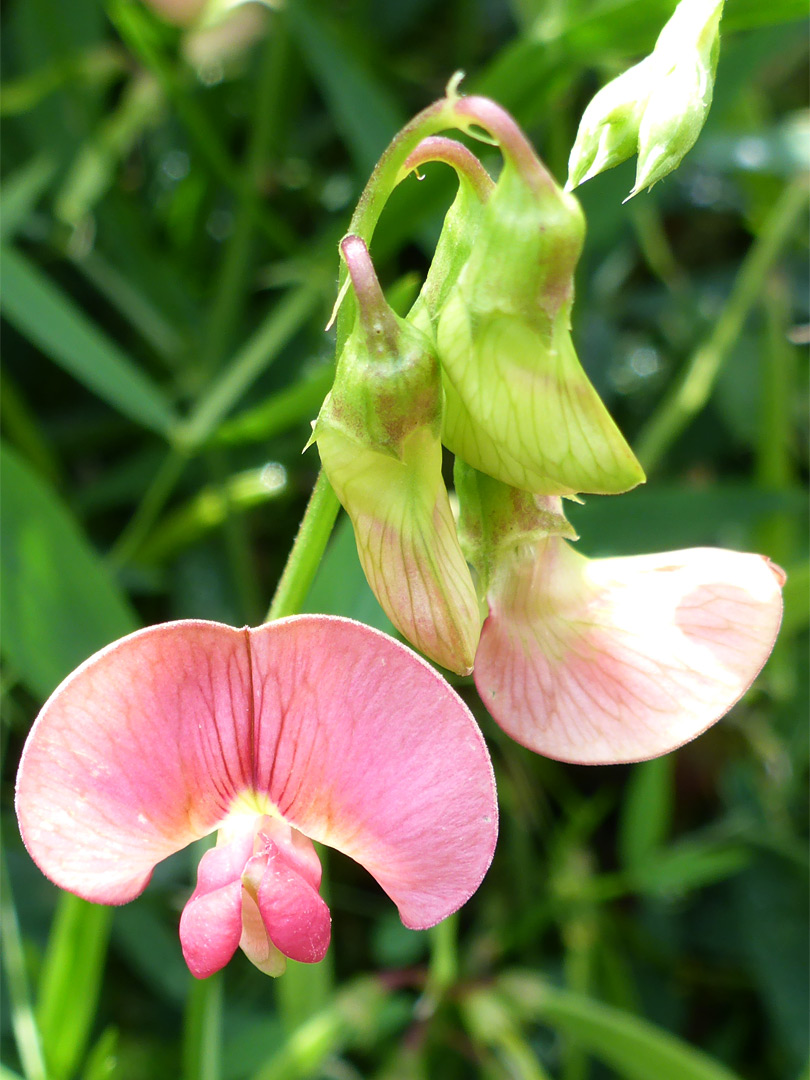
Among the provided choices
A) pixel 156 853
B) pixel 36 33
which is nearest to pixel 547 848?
pixel 156 853

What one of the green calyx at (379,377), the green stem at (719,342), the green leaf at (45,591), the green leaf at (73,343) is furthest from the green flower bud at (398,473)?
the green stem at (719,342)

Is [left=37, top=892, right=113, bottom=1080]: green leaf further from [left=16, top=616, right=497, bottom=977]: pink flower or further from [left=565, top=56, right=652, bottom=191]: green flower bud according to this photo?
[left=565, top=56, right=652, bottom=191]: green flower bud

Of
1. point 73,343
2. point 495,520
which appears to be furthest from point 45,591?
point 495,520

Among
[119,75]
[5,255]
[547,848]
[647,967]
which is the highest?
[119,75]

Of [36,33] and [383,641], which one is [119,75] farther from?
[383,641]

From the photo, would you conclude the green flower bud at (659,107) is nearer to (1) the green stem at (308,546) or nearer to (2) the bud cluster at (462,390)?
(2) the bud cluster at (462,390)

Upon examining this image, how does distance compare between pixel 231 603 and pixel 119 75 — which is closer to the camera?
pixel 231 603

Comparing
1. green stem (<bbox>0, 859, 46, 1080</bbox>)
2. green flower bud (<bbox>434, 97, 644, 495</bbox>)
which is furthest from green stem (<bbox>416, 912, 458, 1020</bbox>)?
green flower bud (<bbox>434, 97, 644, 495</bbox>)
